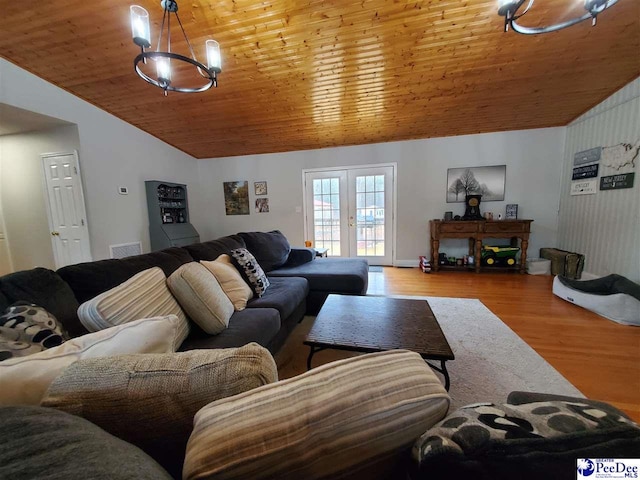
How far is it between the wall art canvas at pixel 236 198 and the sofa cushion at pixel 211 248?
303 centimetres

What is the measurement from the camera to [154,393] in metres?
0.51

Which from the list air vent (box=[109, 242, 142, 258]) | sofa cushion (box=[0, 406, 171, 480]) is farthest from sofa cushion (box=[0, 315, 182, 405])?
air vent (box=[109, 242, 142, 258])

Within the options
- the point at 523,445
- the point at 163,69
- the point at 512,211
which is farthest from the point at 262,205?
the point at 523,445

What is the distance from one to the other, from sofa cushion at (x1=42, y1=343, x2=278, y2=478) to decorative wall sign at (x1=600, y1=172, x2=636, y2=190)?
4359 millimetres

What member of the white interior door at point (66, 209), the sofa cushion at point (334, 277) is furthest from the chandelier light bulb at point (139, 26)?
the white interior door at point (66, 209)

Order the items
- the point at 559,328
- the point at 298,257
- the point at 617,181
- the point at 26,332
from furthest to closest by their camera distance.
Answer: the point at 298,257, the point at 617,181, the point at 559,328, the point at 26,332

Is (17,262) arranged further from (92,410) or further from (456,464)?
(456,464)

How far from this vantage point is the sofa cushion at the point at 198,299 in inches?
51.2

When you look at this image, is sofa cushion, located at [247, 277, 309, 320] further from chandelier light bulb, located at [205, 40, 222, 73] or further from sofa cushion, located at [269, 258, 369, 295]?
chandelier light bulb, located at [205, 40, 222, 73]

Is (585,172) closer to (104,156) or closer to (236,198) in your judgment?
(236,198)

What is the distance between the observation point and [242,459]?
1.13 ft

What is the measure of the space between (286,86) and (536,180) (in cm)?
419

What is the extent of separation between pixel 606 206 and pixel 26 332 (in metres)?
5.13

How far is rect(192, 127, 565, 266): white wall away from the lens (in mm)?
3967
